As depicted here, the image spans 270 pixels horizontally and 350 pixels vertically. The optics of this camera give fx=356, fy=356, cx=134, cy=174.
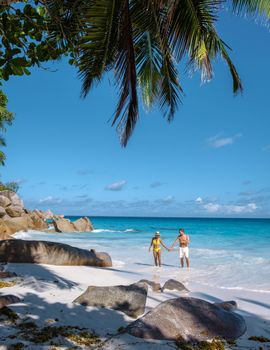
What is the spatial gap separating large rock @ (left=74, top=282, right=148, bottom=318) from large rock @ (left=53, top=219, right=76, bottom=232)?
1204 inches

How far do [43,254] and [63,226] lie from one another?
26.5m

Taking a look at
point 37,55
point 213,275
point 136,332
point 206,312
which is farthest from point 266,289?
point 37,55

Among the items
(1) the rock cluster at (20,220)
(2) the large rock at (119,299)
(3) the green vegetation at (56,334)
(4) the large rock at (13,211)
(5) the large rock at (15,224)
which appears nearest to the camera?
(3) the green vegetation at (56,334)

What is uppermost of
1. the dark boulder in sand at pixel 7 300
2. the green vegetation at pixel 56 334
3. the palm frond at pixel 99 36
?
the palm frond at pixel 99 36

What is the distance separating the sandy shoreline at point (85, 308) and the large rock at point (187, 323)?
0.55 feet

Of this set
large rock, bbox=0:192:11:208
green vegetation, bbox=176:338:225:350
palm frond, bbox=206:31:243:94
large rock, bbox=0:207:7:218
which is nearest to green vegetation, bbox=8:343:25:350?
green vegetation, bbox=176:338:225:350

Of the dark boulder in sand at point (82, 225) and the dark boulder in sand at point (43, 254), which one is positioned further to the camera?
the dark boulder in sand at point (82, 225)

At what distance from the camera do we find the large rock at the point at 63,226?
36.5 metres

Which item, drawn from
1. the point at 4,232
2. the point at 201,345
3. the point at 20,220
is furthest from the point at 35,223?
the point at 201,345

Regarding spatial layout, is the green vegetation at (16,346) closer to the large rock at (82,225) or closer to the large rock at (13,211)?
the large rock at (13,211)

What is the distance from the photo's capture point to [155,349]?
4441 millimetres

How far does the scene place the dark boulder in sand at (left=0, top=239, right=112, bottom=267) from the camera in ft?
35.5

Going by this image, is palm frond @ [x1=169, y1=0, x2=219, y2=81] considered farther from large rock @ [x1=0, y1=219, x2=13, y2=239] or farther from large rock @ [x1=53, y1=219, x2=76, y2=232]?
large rock @ [x1=53, y1=219, x2=76, y2=232]

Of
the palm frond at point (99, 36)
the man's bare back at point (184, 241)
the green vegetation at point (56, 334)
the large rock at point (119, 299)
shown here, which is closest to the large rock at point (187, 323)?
the green vegetation at point (56, 334)
